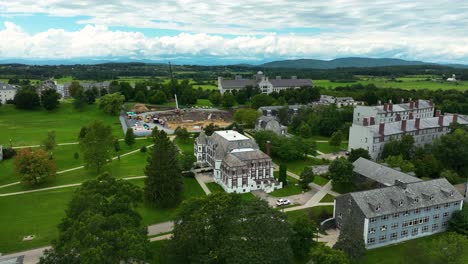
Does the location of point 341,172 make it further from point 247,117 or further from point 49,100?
point 49,100

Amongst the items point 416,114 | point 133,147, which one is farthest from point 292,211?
point 416,114

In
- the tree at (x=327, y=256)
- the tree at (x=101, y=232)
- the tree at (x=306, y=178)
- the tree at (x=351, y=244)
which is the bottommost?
the tree at (x=306, y=178)

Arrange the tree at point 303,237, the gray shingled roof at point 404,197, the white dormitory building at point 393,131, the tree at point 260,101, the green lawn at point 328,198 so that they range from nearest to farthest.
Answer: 1. the tree at point 303,237
2. the gray shingled roof at point 404,197
3. the green lawn at point 328,198
4. the white dormitory building at point 393,131
5. the tree at point 260,101

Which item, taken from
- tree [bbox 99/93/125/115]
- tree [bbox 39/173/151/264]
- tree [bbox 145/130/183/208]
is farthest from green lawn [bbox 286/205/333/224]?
tree [bbox 99/93/125/115]

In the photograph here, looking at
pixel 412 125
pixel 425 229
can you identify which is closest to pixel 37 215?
pixel 425 229

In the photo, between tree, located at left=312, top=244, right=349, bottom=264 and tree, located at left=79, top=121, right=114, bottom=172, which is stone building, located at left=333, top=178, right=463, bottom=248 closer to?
tree, located at left=312, top=244, right=349, bottom=264

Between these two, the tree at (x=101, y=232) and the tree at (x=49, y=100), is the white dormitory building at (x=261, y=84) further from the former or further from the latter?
the tree at (x=101, y=232)

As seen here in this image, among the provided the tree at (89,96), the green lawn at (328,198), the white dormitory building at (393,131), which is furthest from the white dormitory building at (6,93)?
the green lawn at (328,198)
